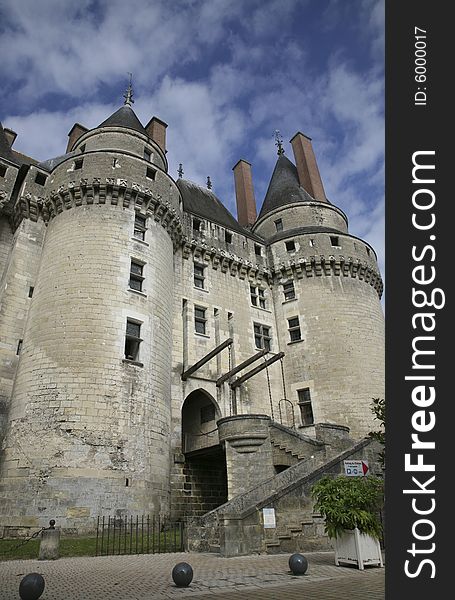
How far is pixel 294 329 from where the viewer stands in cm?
2464

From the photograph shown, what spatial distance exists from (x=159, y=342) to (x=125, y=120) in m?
14.0

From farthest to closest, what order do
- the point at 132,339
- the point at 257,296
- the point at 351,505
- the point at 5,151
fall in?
the point at 257,296
the point at 5,151
the point at 132,339
the point at 351,505

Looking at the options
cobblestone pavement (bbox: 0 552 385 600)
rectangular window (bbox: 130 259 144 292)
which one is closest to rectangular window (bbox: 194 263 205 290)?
rectangular window (bbox: 130 259 144 292)

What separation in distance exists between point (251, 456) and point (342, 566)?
7.76 meters

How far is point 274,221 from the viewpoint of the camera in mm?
29188

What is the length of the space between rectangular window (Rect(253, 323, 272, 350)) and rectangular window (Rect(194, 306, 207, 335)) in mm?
3502

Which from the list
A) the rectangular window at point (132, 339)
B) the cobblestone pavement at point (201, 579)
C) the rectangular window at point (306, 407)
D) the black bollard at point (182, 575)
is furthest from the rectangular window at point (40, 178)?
the black bollard at point (182, 575)

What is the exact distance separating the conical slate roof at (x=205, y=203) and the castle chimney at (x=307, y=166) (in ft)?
21.0

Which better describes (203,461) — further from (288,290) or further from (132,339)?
(288,290)

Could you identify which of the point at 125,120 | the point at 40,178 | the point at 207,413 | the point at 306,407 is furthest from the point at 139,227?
the point at 306,407

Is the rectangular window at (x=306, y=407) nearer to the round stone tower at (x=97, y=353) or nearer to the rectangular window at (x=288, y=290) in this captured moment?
the rectangular window at (x=288, y=290)

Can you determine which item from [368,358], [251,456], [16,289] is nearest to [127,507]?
[251,456]

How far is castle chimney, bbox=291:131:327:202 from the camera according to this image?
102ft

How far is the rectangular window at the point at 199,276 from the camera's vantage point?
23.1 m
